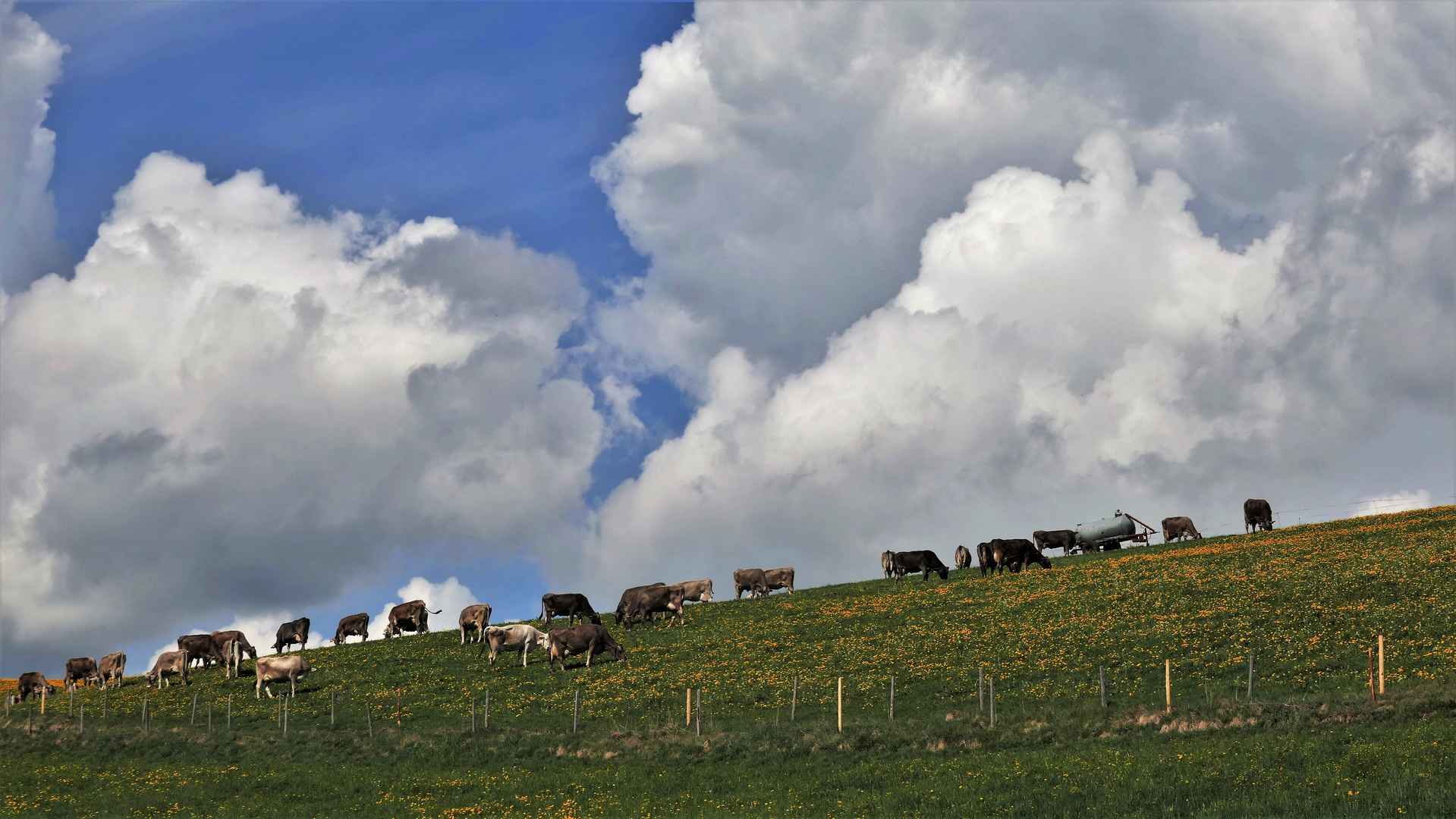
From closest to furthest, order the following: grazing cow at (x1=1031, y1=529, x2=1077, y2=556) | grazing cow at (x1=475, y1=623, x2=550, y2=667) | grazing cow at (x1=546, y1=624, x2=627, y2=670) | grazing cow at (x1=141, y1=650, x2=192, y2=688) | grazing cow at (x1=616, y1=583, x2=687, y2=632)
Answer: grazing cow at (x1=546, y1=624, x2=627, y2=670) → grazing cow at (x1=475, y1=623, x2=550, y2=667) → grazing cow at (x1=141, y1=650, x2=192, y2=688) → grazing cow at (x1=616, y1=583, x2=687, y2=632) → grazing cow at (x1=1031, y1=529, x2=1077, y2=556)

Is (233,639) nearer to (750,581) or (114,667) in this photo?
(114,667)

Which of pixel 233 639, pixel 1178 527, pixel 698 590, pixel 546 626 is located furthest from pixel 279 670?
pixel 1178 527

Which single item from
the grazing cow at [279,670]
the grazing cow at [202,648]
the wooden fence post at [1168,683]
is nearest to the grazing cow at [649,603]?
the grazing cow at [279,670]

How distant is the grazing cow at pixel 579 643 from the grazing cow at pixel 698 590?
18907 mm

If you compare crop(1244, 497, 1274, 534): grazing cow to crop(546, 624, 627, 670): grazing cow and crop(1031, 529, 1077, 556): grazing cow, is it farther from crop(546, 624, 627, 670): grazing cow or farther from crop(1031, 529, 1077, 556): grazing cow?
crop(546, 624, 627, 670): grazing cow

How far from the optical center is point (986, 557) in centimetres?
7138

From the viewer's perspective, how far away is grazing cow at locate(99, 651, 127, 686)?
195ft

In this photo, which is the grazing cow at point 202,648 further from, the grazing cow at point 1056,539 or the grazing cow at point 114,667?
the grazing cow at point 1056,539

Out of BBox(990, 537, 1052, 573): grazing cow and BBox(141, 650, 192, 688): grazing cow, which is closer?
BBox(141, 650, 192, 688): grazing cow

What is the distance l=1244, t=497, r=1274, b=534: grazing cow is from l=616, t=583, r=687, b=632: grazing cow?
44819 mm

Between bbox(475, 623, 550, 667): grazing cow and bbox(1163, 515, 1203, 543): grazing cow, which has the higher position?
bbox(1163, 515, 1203, 543): grazing cow

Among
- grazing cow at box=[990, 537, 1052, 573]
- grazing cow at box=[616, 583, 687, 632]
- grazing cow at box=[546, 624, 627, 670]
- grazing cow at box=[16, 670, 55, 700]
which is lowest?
grazing cow at box=[16, 670, 55, 700]

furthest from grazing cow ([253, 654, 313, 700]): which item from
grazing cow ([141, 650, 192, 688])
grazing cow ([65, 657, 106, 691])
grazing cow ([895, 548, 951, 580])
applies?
grazing cow ([895, 548, 951, 580])

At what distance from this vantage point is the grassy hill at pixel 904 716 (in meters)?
27.4
